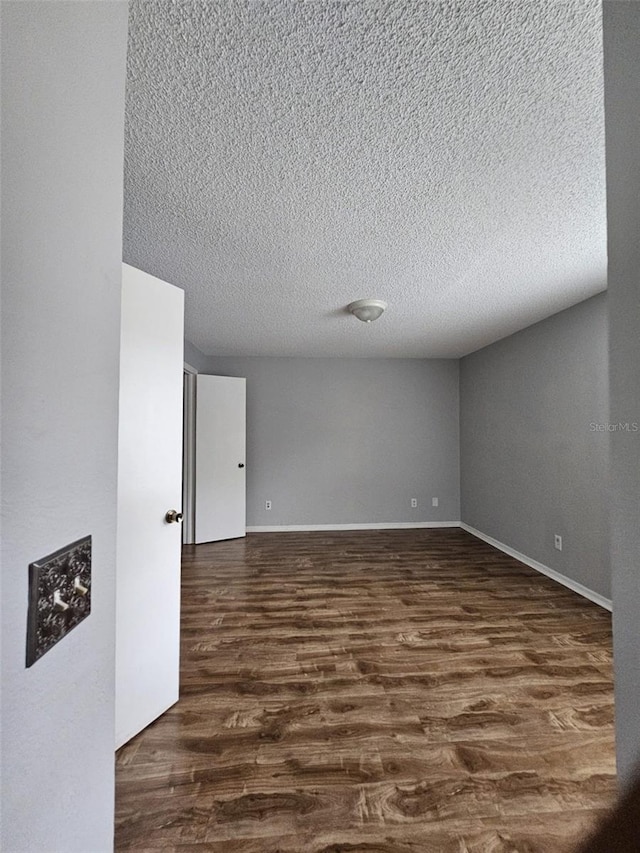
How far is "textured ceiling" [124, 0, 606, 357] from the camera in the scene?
100cm

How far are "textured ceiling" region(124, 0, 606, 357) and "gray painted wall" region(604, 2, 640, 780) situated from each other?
52 centimetres

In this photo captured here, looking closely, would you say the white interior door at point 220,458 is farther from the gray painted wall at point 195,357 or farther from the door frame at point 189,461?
the gray painted wall at point 195,357

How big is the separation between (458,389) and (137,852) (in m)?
5.40

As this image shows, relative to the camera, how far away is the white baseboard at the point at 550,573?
3.01m

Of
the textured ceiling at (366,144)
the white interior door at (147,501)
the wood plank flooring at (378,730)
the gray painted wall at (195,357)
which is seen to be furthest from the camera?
the gray painted wall at (195,357)

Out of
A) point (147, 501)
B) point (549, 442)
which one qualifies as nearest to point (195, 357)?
point (147, 501)

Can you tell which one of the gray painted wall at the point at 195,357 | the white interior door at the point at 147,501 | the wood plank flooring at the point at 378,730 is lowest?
the wood plank flooring at the point at 378,730

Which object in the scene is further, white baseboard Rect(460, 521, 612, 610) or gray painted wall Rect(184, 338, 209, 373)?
gray painted wall Rect(184, 338, 209, 373)

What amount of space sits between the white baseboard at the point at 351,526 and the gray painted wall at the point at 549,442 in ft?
2.23

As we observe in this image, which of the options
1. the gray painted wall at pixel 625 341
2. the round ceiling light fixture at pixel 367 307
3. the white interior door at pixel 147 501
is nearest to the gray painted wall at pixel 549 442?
the round ceiling light fixture at pixel 367 307

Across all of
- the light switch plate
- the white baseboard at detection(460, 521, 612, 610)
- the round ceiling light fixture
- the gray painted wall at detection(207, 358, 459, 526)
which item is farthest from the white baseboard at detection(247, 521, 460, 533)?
the light switch plate

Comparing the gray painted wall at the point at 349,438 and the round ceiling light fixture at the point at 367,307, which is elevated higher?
the round ceiling light fixture at the point at 367,307

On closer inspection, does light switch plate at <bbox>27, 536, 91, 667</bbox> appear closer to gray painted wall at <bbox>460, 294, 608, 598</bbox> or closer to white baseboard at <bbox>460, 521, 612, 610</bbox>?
gray painted wall at <bbox>460, 294, 608, 598</bbox>

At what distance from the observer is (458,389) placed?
5.58 meters
